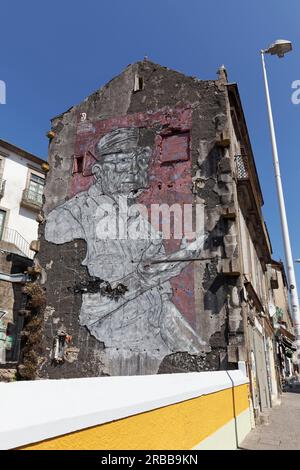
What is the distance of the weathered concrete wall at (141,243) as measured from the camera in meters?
10.4

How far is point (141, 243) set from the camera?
11.8 meters

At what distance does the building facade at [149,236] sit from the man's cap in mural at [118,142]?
0.04 meters

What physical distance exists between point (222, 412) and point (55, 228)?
8.99 metres

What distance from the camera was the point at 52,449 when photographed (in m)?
2.12

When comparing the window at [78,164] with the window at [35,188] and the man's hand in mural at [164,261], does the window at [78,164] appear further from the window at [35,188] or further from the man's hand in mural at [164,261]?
the window at [35,188]

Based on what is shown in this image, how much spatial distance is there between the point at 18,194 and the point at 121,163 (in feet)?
40.4

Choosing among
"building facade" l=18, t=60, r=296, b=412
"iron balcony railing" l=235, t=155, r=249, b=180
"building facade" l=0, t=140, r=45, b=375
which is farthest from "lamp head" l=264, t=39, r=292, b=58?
"building facade" l=0, t=140, r=45, b=375

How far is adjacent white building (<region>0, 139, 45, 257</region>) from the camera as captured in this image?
22.3 m

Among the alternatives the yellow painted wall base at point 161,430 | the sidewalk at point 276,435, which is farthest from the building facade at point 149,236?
the yellow painted wall base at point 161,430

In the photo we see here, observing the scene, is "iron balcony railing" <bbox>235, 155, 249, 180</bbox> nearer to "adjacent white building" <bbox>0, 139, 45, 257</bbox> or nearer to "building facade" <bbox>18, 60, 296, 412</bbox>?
"building facade" <bbox>18, 60, 296, 412</bbox>

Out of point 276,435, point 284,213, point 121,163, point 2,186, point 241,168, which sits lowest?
point 276,435

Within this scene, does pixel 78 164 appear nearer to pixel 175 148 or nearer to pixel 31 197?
pixel 175 148

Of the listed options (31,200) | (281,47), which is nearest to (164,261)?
(281,47)

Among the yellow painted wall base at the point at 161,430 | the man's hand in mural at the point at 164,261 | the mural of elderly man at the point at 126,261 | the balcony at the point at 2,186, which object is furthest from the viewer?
the balcony at the point at 2,186
